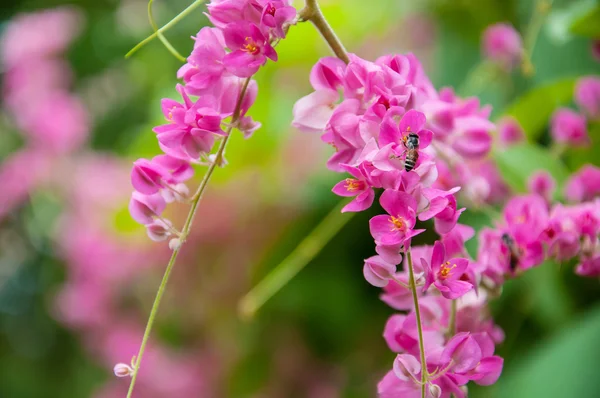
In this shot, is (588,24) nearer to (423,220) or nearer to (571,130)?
(571,130)

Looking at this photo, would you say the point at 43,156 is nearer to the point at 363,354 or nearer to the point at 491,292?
the point at 363,354

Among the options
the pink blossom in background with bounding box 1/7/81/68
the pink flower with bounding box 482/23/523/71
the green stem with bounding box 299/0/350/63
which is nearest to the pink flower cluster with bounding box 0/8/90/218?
the pink blossom in background with bounding box 1/7/81/68

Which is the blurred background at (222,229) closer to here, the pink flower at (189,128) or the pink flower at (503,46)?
the pink flower at (503,46)

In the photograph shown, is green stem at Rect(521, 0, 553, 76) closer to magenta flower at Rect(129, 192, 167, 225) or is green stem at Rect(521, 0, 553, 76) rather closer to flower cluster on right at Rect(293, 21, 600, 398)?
flower cluster on right at Rect(293, 21, 600, 398)

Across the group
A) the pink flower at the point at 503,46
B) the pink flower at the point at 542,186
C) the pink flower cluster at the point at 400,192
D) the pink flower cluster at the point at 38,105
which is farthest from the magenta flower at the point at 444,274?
the pink flower cluster at the point at 38,105

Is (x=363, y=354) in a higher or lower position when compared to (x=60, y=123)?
lower

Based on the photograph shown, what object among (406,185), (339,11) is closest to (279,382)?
(339,11)

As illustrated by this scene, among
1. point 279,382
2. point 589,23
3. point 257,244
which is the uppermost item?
point 589,23
